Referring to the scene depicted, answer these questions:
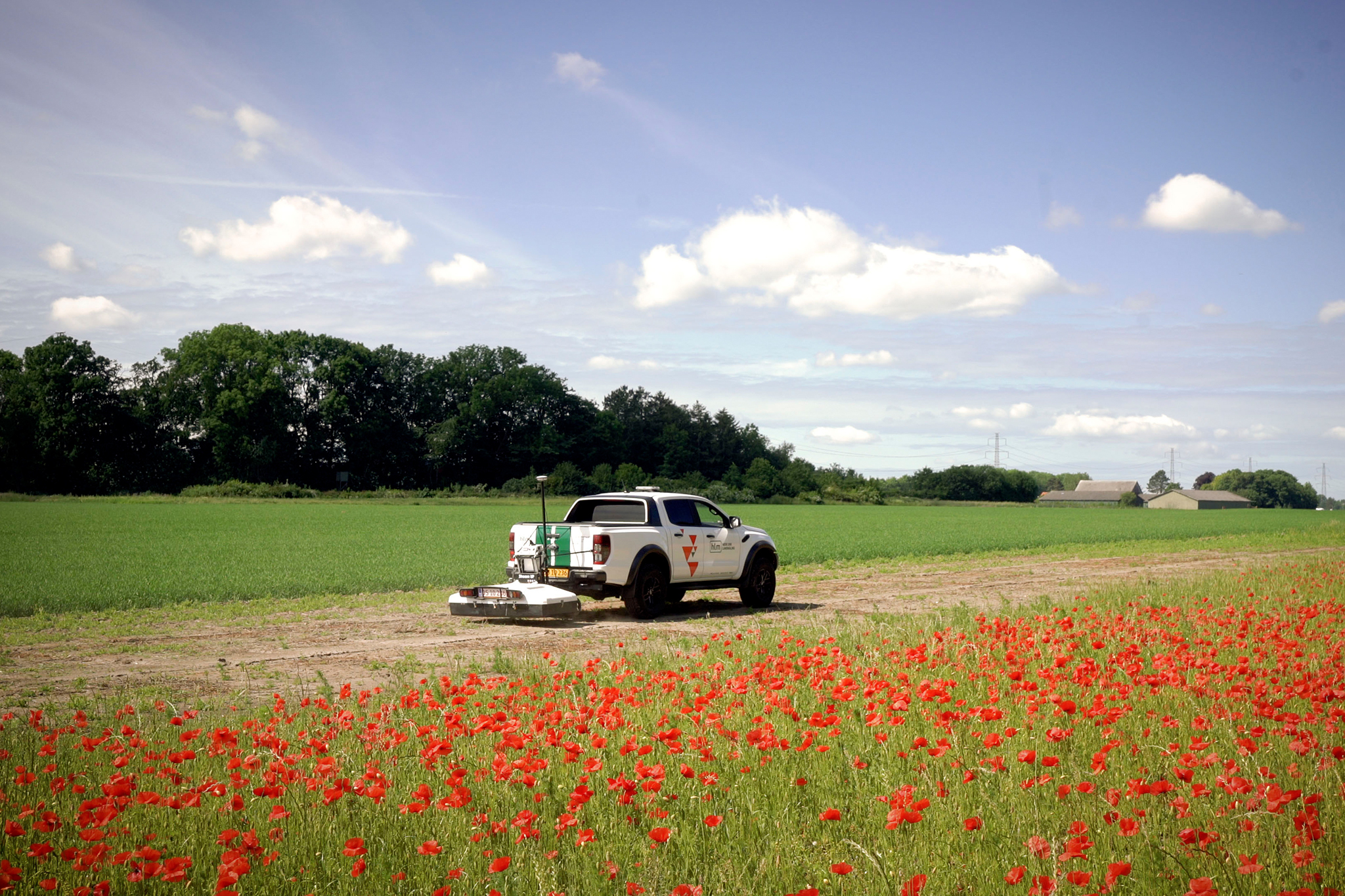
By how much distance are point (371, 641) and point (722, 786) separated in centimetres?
814

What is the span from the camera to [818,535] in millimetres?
38406

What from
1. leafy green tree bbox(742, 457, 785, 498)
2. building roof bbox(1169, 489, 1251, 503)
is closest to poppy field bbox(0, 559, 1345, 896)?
leafy green tree bbox(742, 457, 785, 498)

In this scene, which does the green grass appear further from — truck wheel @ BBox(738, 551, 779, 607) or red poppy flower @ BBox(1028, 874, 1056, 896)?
red poppy flower @ BBox(1028, 874, 1056, 896)

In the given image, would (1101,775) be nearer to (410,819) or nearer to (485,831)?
(485,831)

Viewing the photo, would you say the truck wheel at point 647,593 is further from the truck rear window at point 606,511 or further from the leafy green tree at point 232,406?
the leafy green tree at point 232,406

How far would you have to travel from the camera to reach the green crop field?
18047 millimetres

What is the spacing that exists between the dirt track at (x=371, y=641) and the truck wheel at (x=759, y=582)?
0.44 m

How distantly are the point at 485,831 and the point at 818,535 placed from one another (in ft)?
114

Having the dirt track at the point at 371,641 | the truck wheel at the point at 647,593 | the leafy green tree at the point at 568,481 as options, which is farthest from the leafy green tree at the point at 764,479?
the truck wheel at the point at 647,593

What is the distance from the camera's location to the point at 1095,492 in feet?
582

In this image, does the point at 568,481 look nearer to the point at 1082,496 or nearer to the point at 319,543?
the point at 319,543

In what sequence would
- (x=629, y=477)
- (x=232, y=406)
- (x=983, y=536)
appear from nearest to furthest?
1. (x=983, y=536)
2. (x=232, y=406)
3. (x=629, y=477)

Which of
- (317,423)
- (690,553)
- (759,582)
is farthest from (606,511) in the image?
(317,423)

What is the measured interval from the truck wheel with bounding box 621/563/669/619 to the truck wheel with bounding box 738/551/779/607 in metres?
1.99
